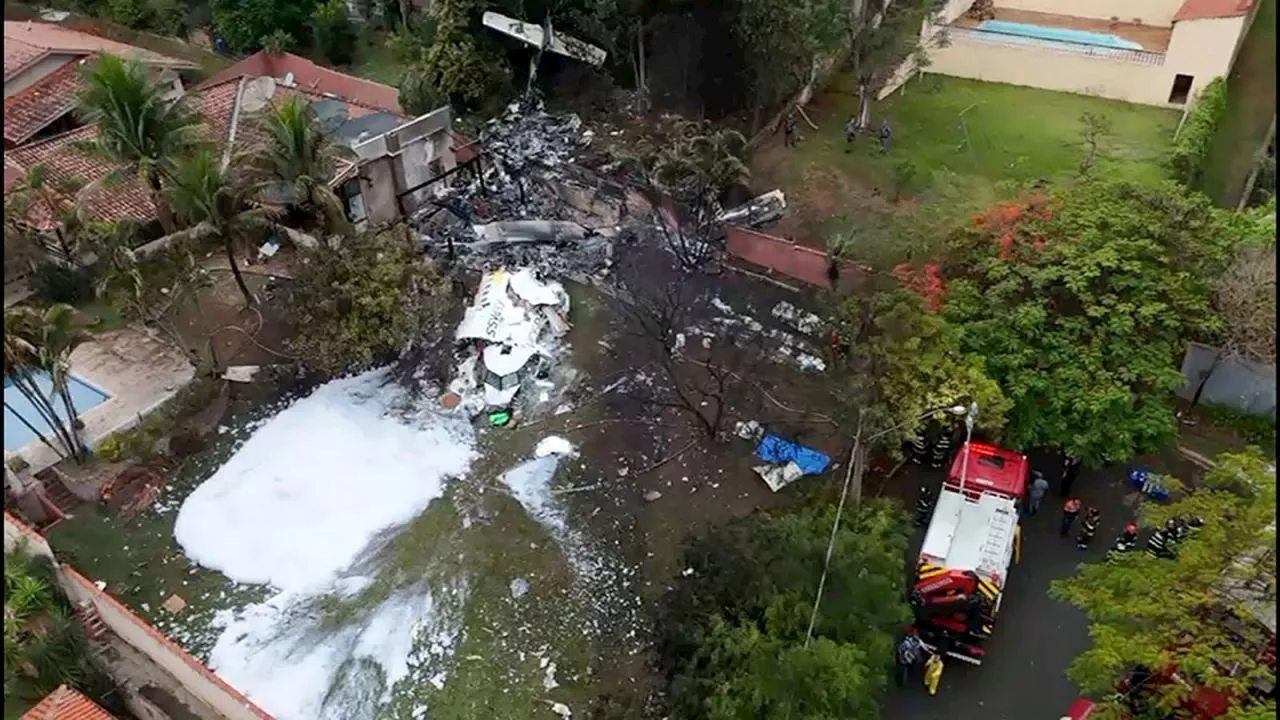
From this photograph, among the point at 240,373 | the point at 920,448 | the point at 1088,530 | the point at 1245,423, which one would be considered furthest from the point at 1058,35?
the point at 240,373

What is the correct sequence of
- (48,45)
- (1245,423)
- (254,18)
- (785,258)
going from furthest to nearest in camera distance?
(254,18)
(48,45)
(785,258)
(1245,423)

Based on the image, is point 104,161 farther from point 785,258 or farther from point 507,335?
point 785,258

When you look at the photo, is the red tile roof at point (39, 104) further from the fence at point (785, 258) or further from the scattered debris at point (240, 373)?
the fence at point (785, 258)

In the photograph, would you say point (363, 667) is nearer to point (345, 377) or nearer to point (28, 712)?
point (28, 712)

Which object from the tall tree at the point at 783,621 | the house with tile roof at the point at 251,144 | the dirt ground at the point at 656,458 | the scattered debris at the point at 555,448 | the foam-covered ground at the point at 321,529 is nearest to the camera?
the tall tree at the point at 783,621

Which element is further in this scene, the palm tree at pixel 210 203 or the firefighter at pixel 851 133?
the firefighter at pixel 851 133

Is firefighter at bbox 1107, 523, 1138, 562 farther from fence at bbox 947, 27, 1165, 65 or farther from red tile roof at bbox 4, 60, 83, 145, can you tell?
red tile roof at bbox 4, 60, 83, 145

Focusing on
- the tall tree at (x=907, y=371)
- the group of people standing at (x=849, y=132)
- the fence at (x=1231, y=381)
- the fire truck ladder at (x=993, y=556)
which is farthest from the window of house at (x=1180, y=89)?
the fire truck ladder at (x=993, y=556)
